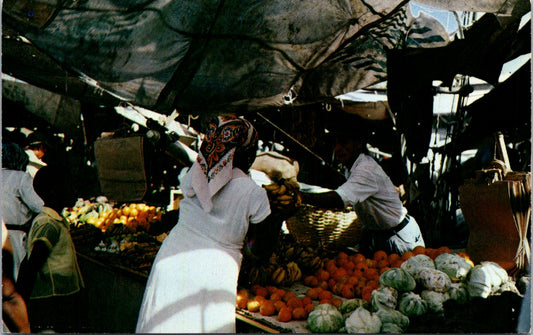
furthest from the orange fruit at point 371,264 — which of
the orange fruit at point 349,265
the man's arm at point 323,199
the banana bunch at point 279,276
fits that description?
the banana bunch at point 279,276

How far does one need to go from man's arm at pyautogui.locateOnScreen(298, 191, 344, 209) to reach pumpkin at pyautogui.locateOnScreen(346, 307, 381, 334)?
90cm

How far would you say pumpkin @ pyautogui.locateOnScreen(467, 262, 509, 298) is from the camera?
100.0 inches

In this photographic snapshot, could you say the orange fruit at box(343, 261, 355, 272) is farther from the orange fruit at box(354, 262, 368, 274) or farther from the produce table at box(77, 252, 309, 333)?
the produce table at box(77, 252, 309, 333)

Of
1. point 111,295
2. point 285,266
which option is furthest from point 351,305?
point 111,295

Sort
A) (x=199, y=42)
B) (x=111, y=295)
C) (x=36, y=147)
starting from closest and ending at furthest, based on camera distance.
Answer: (x=199, y=42) → (x=111, y=295) → (x=36, y=147)

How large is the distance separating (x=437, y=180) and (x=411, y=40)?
2187 millimetres

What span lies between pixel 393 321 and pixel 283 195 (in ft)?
2.97

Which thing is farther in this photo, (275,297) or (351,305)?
(275,297)

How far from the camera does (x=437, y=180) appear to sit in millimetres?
5105

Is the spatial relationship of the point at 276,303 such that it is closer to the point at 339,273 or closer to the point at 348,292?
the point at 348,292

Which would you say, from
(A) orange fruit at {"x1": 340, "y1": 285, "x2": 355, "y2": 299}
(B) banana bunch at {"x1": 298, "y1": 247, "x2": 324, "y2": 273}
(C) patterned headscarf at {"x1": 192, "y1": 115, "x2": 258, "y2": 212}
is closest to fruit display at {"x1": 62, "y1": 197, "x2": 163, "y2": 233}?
(B) banana bunch at {"x1": 298, "y1": 247, "x2": 324, "y2": 273}

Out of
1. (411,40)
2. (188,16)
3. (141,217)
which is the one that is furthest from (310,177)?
(188,16)

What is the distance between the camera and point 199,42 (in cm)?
318

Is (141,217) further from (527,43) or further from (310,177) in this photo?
(527,43)
